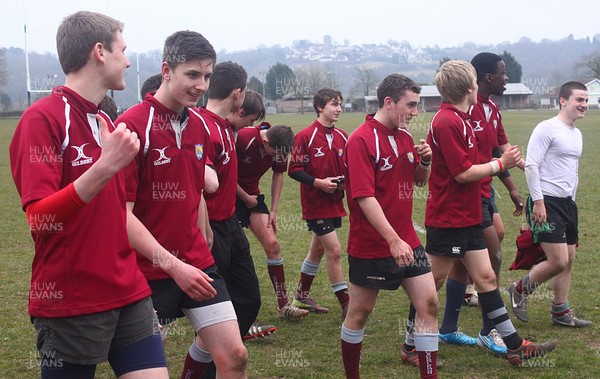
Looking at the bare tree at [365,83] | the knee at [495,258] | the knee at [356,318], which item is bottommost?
the bare tree at [365,83]

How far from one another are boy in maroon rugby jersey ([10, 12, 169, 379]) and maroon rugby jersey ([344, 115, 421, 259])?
2.02 meters

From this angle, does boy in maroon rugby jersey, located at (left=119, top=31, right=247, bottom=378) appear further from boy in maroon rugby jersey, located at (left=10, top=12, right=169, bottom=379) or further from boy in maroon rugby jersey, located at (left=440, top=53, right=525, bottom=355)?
boy in maroon rugby jersey, located at (left=440, top=53, right=525, bottom=355)

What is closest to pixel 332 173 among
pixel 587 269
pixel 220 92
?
pixel 220 92

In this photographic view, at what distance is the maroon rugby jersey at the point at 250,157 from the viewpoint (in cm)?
656

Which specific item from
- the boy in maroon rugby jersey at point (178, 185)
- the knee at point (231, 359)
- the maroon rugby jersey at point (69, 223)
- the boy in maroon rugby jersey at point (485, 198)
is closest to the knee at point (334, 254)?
the boy in maroon rugby jersey at point (485, 198)

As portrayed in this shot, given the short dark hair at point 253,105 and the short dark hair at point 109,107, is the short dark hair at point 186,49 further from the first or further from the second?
the short dark hair at point 253,105

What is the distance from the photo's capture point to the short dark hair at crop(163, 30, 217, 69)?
375 cm

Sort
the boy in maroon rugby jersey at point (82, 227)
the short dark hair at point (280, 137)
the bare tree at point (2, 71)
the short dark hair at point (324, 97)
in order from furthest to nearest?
1. the bare tree at point (2, 71)
2. the short dark hair at point (324, 97)
3. the short dark hair at point (280, 137)
4. the boy in maroon rugby jersey at point (82, 227)

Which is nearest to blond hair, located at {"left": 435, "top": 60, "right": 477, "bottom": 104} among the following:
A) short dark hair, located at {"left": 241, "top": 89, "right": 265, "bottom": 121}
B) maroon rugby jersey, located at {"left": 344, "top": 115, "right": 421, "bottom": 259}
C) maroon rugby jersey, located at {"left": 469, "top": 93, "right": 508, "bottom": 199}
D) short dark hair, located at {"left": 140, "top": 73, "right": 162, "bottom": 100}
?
maroon rugby jersey, located at {"left": 469, "top": 93, "right": 508, "bottom": 199}

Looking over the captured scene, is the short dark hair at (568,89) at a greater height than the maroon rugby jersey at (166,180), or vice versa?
the short dark hair at (568,89)

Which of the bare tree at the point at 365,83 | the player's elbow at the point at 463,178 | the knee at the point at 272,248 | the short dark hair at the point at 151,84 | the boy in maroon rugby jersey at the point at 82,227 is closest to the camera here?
the boy in maroon rugby jersey at the point at 82,227

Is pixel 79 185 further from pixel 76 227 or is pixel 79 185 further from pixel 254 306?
pixel 254 306

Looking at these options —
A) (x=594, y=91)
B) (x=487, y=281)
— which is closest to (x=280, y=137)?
(x=487, y=281)

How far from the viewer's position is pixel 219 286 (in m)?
3.96
